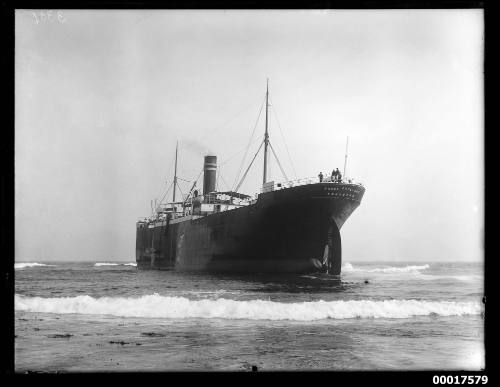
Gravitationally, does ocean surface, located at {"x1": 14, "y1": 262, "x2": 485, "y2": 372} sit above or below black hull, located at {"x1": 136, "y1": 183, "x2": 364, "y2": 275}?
below

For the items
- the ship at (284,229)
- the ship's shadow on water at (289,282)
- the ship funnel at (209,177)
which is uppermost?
the ship funnel at (209,177)

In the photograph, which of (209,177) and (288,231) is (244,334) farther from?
(209,177)

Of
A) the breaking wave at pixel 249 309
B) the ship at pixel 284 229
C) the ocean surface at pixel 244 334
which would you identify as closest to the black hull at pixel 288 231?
the ship at pixel 284 229

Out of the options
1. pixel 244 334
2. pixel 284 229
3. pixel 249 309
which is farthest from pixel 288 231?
pixel 244 334

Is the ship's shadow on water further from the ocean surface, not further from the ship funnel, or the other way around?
the ship funnel

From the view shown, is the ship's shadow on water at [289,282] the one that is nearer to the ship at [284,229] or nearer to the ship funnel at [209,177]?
the ship at [284,229]

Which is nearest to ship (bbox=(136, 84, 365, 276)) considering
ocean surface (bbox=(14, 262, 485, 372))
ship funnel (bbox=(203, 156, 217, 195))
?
ocean surface (bbox=(14, 262, 485, 372))
